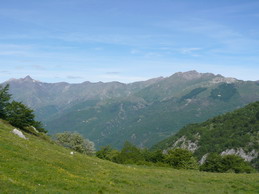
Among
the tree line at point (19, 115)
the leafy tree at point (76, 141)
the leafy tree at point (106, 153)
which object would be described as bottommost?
the leafy tree at point (106, 153)

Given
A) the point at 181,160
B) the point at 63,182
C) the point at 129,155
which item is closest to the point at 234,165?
the point at 181,160

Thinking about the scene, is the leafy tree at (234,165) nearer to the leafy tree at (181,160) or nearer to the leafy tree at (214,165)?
the leafy tree at (214,165)

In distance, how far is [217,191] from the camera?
29.5 meters

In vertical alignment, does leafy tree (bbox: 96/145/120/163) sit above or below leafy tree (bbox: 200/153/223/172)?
below

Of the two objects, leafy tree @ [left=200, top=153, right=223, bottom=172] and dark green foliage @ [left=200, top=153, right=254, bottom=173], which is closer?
dark green foliage @ [left=200, top=153, right=254, bottom=173]

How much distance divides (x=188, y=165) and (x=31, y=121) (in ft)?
168

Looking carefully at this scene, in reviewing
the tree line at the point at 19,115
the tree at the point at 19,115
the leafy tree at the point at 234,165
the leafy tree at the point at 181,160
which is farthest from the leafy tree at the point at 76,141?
the leafy tree at the point at 234,165

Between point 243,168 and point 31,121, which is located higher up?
point 31,121

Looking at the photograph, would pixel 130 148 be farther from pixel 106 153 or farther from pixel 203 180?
pixel 203 180

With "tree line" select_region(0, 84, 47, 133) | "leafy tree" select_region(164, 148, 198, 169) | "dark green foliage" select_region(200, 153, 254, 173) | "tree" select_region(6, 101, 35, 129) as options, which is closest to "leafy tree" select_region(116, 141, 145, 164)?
"leafy tree" select_region(164, 148, 198, 169)

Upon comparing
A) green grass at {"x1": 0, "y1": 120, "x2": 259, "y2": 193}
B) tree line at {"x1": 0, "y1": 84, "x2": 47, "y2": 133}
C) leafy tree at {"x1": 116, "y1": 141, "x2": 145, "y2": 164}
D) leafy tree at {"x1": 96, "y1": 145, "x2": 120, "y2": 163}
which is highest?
tree line at {"x1": 0, "y1": 84, "x2": 47, "y2": 133}

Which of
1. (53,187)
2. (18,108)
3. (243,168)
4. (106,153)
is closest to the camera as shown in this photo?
(53,187)

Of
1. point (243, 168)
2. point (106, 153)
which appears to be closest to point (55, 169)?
point (243, 168)

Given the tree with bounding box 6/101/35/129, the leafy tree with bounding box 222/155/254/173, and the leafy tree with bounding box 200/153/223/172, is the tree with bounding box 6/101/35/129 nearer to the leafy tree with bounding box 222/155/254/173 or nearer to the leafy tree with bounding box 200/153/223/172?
the leafy tree with bounding box 200/153/223/172
